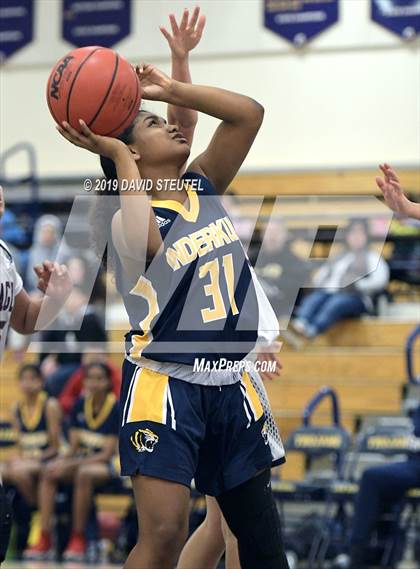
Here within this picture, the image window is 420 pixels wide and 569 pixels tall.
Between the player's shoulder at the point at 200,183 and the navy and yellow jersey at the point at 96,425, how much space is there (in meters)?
4.90

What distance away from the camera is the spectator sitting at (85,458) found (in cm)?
864

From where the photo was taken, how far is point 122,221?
12.5 feet

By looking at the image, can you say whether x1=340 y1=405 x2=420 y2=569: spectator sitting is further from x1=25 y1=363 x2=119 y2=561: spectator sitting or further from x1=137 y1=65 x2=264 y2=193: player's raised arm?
x1=137 y1=65 x2=264 y2=193: player's raised arm

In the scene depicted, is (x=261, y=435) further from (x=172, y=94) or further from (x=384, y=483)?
(x=384, y=483)

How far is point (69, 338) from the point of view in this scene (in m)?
10.8

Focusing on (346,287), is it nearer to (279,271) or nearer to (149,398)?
(279,271)

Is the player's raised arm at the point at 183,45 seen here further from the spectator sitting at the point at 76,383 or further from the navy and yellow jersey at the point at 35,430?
the navy and yellow jersey at the point at 35,430

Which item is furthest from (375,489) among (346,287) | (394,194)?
(346,287)

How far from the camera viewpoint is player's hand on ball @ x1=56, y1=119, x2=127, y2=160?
3814mm

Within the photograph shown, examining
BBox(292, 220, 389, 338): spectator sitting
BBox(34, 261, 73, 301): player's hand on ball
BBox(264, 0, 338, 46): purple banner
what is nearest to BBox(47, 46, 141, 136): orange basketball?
BBox(34, 261, 73, 301): player's hand on ball

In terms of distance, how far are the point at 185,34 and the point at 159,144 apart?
23.0 inches

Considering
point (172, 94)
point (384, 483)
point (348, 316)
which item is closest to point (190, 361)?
point (172, 94)

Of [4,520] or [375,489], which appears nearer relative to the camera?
[4,520]

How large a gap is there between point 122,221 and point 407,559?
5.21 meters
